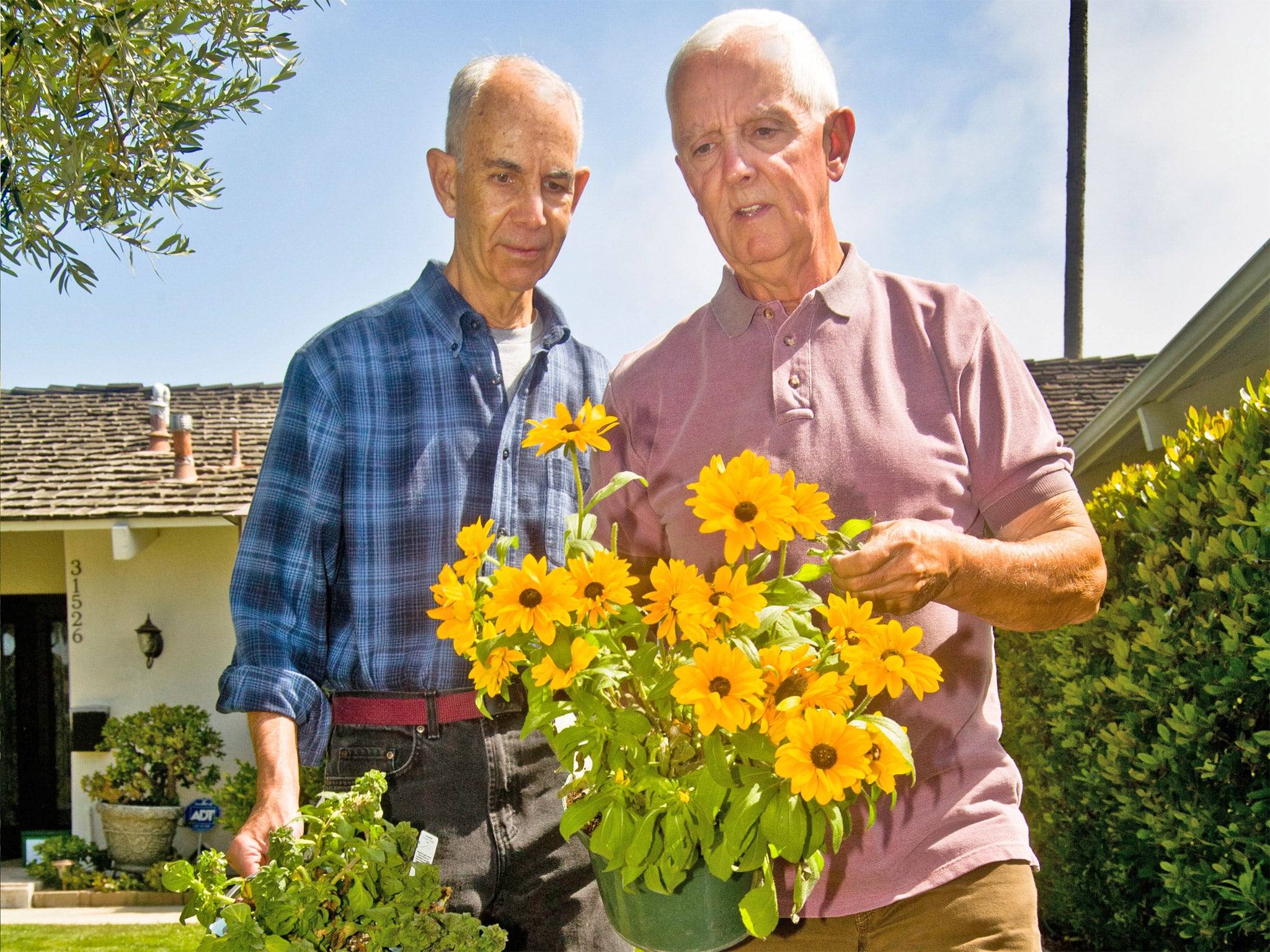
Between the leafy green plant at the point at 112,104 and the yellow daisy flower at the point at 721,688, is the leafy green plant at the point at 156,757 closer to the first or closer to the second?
the leafy green plant at the point at 112,104

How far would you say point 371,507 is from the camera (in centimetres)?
195

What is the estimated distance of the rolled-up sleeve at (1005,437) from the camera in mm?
1527

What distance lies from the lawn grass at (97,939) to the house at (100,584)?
188 centimetres

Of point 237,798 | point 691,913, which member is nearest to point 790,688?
point 691,913

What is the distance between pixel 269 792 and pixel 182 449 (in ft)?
30.8

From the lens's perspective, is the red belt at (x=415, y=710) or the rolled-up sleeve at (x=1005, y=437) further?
the red belt at (x=415, y=710)

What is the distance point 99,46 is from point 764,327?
195cm

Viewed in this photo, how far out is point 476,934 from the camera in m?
1.52

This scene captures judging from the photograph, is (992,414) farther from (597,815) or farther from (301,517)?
(301,517)

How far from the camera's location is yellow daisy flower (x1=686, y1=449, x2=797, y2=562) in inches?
47.4

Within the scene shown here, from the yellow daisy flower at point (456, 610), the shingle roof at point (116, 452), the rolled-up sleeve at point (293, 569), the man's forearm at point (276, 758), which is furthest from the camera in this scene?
the shingle roof at point (116, 452)

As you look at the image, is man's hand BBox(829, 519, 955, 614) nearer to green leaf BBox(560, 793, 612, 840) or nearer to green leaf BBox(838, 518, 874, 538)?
green leaf BBox(838, 518, 874, 538)

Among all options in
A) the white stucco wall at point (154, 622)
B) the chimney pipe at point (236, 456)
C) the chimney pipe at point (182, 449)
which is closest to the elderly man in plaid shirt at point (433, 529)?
the white stucco wall at point (154, 622)

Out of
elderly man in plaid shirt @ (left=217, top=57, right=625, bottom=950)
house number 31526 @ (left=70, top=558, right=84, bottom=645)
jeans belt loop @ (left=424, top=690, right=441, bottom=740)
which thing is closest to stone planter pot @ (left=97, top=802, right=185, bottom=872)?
house number 31526 @ (left=70, top=558, right=84, bottom=645)
